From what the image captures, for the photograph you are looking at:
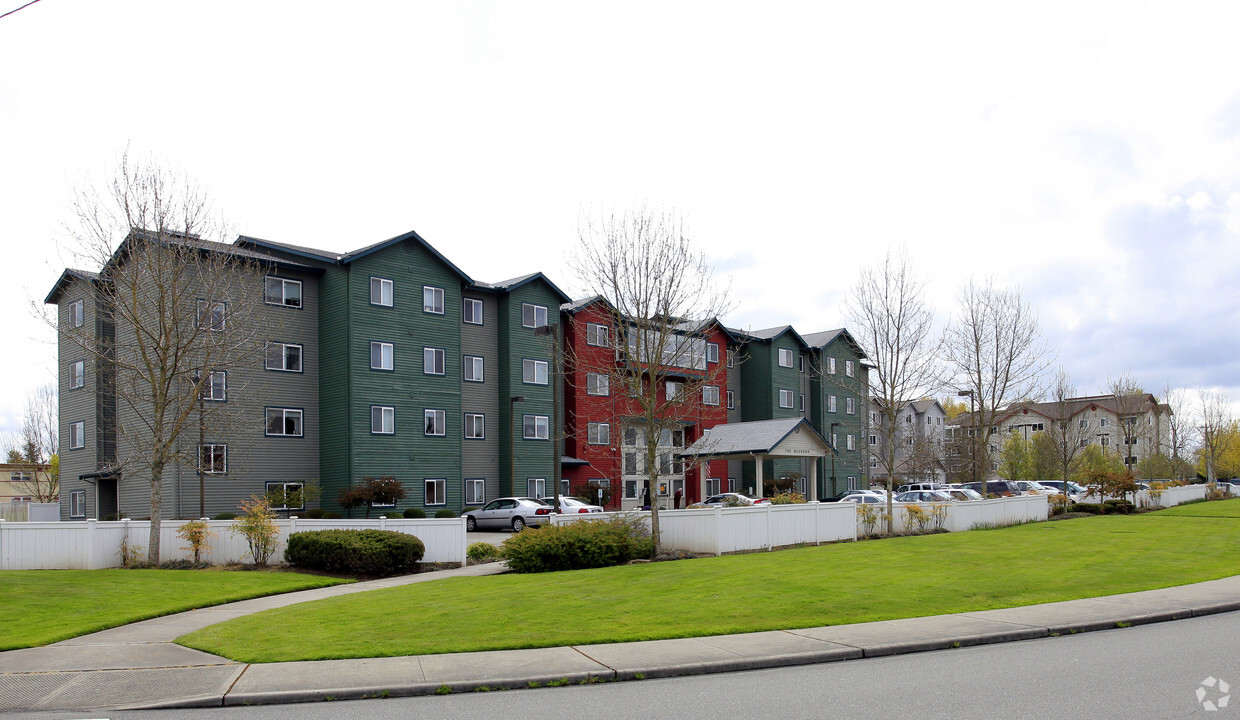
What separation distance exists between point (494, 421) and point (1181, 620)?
36088 millimetres

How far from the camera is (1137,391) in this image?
6512cm

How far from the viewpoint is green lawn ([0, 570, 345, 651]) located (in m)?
13.3

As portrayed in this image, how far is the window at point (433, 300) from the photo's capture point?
139ft

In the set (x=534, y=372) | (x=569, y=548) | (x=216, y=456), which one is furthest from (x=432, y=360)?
(x=569, y=548)

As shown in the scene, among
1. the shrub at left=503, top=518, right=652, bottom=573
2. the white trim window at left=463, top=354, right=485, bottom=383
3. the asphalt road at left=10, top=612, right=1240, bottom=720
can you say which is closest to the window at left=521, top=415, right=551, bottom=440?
the white trim window at left=463, top=354, right=485, bottom=383

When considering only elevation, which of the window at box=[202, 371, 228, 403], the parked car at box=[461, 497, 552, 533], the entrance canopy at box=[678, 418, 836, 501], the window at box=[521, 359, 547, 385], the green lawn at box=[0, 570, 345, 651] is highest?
the window at box=[521, 359, 547, 385]

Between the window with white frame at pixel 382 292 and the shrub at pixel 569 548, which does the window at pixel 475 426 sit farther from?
the shrub at pixel 569 548

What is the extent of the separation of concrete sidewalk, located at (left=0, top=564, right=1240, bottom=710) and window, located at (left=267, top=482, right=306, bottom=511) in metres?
24.0

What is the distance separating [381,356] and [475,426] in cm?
701

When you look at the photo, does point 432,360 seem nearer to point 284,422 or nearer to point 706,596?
point 284,422

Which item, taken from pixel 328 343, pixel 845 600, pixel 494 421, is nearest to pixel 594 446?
pixel 494 421

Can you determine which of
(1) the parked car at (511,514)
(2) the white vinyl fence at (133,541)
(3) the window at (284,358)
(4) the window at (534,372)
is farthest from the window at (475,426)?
(2) the white vinyl fence at (133,541)

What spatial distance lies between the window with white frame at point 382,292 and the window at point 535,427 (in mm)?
9717

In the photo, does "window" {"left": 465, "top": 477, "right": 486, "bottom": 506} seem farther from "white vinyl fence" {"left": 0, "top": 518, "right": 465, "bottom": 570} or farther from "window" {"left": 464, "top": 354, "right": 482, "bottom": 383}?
"white vinyl fence" {"left": 0, "top": 518, "right": 465, "bottom": 570}
